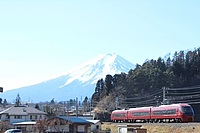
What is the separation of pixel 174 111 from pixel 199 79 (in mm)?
26696

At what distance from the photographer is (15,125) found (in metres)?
52.6

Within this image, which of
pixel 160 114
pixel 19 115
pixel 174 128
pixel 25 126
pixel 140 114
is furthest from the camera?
pixel 19 115

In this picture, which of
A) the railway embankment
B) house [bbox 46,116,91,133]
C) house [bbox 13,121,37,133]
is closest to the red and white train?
the railway embankment

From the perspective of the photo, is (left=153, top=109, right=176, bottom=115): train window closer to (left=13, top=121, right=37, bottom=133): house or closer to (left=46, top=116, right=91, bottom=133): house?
(left=46, top=116, right=91, bottom=133): house

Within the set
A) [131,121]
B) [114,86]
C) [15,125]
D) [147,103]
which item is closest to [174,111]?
[131,121]

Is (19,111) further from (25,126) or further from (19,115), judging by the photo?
(25,126)

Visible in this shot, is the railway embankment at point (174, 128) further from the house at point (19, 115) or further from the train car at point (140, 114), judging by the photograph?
the house at point (19, 115)

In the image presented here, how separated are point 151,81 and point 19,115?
22838 mm

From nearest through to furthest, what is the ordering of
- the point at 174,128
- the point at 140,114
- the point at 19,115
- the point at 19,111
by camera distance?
the point at 174,128, the point at 140,114, the point at 19,115, the point at 19,111

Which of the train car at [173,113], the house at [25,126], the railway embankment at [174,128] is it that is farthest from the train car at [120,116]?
the house at [25,126]

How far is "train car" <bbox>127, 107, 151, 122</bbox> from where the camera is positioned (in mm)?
46531

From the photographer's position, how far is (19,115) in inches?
2248

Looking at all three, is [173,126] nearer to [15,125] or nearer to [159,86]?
[15,125]

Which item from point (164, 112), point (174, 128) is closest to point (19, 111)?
point (164, 112)
